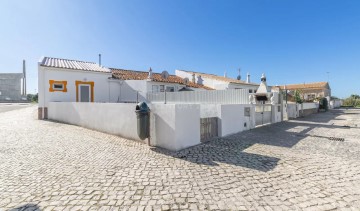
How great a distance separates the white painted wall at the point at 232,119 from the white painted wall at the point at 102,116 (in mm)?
3823

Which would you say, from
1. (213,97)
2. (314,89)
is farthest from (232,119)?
(314,89)

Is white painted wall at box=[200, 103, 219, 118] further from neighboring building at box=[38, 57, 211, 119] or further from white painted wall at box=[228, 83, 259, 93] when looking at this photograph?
white painted wall at box=[228, 83, 259, 93]

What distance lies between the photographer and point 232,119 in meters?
9.36

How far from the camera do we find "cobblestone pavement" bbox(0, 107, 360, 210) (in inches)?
127

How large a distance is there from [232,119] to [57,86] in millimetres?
13464

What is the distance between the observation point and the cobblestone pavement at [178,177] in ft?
10.6

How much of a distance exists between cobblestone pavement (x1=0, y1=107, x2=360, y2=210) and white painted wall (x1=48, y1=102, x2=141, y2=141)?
1103mm

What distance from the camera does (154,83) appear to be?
60.7ft

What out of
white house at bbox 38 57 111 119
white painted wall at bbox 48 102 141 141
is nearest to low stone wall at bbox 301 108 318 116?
white painted wall at bbox 48 102 141 141

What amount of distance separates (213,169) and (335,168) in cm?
314

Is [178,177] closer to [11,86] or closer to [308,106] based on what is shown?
[308,106]

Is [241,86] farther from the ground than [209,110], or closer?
farther from the ground

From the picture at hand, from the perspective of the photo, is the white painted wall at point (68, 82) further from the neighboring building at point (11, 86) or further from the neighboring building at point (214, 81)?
the neighboring building at point (11, 86)

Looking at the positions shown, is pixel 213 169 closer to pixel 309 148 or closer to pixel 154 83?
pixel 309 148
